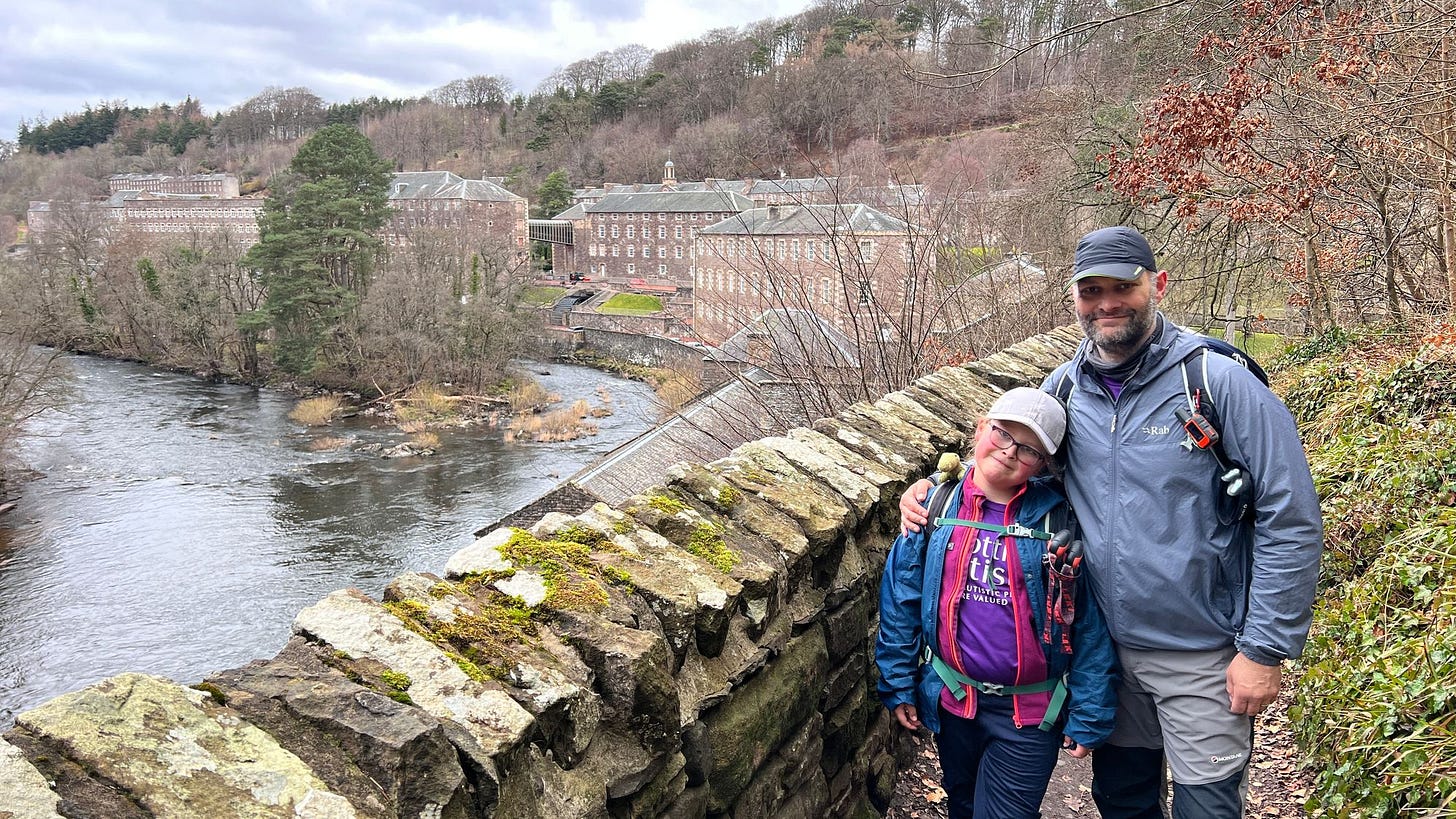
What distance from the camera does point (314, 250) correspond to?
133 ft

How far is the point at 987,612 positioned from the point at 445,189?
75.9m

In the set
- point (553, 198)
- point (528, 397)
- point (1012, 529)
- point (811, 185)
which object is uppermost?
point (553, 198)

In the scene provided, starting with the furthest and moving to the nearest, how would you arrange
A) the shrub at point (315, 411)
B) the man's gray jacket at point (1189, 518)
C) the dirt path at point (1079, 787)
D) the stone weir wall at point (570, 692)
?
the shrub at point (315, 411), the dirt path at point (1079, 787), the man's gray jacket at point (1189, 518), the stone weir wall at point (570, 692)

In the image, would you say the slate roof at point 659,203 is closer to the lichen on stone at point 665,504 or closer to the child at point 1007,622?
the lichen on stone at point 665,504

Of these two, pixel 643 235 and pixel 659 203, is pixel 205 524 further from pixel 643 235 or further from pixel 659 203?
pixel 643 235

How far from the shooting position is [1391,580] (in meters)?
4.27

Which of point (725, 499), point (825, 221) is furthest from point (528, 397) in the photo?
point (725, 499)

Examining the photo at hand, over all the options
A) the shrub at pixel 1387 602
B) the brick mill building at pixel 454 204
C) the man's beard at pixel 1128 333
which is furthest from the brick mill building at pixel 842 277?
the brick mill building at pixel 454 204

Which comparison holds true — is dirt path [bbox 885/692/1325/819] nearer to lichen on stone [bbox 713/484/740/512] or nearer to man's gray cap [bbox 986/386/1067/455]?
lichen on stone [bbox 713/484/740/512]

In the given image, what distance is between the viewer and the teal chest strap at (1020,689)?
2.58 meters

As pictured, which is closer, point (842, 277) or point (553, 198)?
point (842, 277)

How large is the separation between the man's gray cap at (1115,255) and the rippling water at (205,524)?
1379 cm

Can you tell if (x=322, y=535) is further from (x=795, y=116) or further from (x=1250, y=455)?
(x=795, y=116)

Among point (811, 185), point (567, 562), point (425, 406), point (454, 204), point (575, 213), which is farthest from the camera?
point (575, 213)
